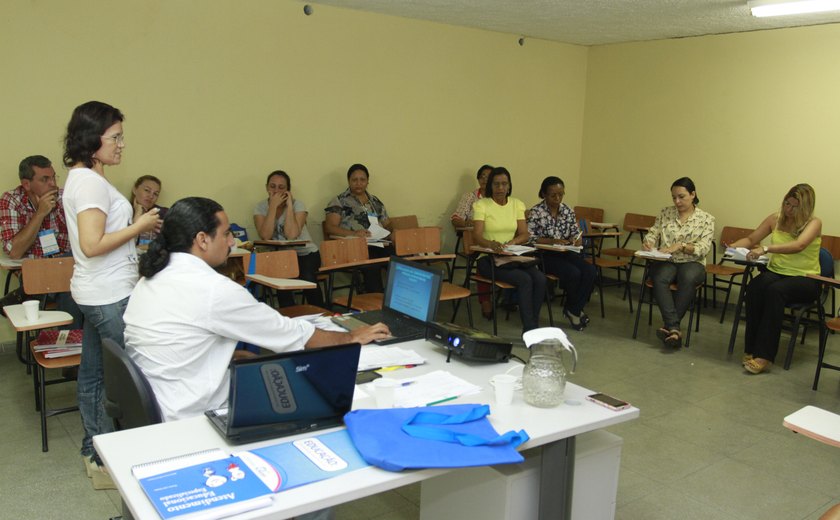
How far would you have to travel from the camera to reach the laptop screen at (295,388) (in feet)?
5.50

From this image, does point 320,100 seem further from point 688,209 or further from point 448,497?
point 448,497

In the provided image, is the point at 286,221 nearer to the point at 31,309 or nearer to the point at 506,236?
the point at 506,236

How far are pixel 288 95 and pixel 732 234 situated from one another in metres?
4.27

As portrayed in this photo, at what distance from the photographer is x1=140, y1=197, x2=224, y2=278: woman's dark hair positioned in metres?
2.12

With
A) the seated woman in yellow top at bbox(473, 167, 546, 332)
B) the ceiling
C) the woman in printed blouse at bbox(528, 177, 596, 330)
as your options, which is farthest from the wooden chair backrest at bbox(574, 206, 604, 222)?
the seated woman in yellow top at bbox(473, 167, 546, 332)

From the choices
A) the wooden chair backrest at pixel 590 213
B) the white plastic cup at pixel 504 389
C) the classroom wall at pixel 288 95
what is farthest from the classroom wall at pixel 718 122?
the white plastic cup at pixel 504 389

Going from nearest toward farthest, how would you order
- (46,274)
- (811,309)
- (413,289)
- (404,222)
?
(413,289)
(46,274)
(811,309)
(404,222)

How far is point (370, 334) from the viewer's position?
2.57 m

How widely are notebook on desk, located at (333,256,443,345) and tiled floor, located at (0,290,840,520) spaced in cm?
76

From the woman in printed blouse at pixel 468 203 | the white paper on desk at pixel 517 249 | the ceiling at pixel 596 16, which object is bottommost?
the white paper on desk at pixel 517 249

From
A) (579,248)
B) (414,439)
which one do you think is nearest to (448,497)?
(414,439)

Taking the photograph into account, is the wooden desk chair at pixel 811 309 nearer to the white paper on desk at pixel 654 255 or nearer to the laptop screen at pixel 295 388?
the white paper on desk at pixel 654 255

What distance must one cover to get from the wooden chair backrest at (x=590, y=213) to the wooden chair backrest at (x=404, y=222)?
215 cm

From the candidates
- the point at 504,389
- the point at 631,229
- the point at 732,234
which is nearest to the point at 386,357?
the point at 504,389
